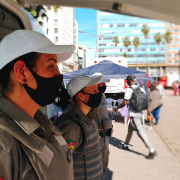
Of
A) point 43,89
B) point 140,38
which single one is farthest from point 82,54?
point 43,89

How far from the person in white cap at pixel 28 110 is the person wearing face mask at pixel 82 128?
56 cm

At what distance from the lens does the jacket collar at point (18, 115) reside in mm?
823

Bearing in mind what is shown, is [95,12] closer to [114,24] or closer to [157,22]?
[114,24]

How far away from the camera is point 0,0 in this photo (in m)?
1.48

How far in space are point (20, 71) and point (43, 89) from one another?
0.14 meters

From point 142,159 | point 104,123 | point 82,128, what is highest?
point 82,128

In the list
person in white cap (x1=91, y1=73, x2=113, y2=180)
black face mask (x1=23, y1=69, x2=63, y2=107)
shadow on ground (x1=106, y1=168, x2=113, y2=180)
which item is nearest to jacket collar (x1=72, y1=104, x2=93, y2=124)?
person in white cap (x1=91, y1=73, x2=113, y2=180)

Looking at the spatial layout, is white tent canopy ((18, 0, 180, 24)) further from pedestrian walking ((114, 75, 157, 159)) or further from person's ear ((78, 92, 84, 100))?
person's ear ((78, 92, 84, 100))

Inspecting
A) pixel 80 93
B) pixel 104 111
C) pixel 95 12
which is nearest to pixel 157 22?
pixel 95 12

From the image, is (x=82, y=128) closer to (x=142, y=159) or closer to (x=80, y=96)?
(x=80, y=96)

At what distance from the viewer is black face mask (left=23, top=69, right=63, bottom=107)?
95cm

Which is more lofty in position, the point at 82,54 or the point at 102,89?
the point at 82,54

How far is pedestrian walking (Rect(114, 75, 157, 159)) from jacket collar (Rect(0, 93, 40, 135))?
1.05 metres

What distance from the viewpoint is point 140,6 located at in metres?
1.13
